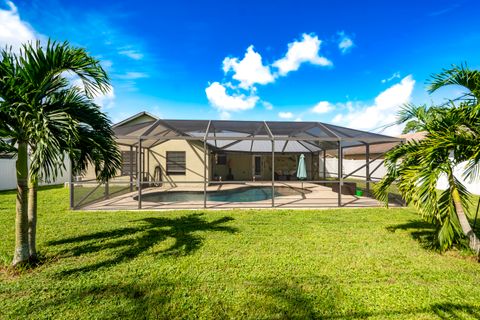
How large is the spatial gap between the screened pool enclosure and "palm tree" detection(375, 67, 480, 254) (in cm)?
432

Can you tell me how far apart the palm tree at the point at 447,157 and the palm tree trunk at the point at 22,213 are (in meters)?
6.64

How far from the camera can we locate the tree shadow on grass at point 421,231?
5.05 m

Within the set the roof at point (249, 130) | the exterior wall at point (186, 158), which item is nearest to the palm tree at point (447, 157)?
the roof at point (249, 130)

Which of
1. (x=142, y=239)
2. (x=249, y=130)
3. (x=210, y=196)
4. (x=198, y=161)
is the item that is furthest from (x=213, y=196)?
(x=142, y=239)

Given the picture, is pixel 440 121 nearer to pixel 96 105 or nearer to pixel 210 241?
pixel 210 241

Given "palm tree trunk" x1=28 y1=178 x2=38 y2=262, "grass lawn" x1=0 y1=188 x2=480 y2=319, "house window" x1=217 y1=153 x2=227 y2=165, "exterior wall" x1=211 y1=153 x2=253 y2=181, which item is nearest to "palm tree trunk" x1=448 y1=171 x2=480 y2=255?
"grass lawn" x1=0 y1=188 x2=480 y2=319

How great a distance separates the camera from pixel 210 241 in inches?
207

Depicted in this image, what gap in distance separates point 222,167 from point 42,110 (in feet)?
52.8

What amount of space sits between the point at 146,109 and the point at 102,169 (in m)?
14.0

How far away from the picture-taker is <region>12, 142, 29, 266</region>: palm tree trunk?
3.79 m

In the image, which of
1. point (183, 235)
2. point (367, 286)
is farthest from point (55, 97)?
point (367, 286)

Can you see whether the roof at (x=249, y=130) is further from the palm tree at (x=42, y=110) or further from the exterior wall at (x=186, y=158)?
the palm tree at (x=42, y=110)

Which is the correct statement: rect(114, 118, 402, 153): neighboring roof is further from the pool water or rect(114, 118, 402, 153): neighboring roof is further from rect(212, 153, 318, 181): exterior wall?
rect(212, 153, 318, 181): exterior wall

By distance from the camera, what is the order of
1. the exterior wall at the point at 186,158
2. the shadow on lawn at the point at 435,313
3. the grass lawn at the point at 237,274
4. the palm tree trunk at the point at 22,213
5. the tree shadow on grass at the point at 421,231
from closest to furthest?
1. the shadow on lawn at the point at 435,313
2. the grass lawn at the point at 237,274
3. the palm tree trunk at the point at 22,213
4. the tree shadow on grass at the point at 421,231
5. the exterior wall at the point at 186,158
